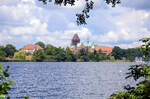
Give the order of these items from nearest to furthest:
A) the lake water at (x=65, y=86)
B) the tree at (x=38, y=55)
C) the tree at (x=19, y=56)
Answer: the lake water at (x=65, y=86), the tree at (x=19, y=56), the tree at (x=38, y=55)

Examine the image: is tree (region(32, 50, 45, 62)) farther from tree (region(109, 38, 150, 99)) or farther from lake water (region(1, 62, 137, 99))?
tree (region(109, 38, 150, 99))

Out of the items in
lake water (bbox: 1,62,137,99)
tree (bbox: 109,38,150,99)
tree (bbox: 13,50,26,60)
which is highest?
tree (bbox: 13,50,26,60)

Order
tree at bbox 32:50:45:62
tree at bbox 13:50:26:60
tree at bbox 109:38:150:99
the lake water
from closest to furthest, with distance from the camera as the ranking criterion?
tree at bbox 109:38:150:99 → the lake water → tree at bbox 13:50:26:60 → tree at bbox 32:50:45:62

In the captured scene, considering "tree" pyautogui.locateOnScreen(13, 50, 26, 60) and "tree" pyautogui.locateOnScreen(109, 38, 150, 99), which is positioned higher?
"tree" pyautogui.locateOnScreen(13, 50, 26, 60)

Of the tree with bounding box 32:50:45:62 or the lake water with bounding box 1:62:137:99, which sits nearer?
the lake water with bounding box 1:62:137:99

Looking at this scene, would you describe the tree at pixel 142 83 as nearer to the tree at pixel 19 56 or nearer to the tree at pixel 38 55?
the tree at pixel 19 56

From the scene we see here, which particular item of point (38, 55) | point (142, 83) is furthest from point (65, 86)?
point (38, 55)

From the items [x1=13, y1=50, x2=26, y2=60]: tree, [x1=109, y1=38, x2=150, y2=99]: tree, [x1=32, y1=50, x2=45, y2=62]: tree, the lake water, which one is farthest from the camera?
[x1=32, y1=50, x2=45, y2=62]: tree

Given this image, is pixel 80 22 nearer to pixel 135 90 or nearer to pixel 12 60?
pixel 135 90

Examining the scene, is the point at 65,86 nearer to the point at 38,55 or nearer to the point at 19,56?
the point at 19,56

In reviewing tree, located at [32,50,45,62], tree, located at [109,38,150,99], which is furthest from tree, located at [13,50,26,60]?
tree, located at [109,38,150,99]

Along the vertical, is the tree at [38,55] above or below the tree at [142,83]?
above

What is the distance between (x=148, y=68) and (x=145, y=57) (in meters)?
0.65

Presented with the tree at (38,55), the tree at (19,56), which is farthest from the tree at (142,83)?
the tree at (38,55)
